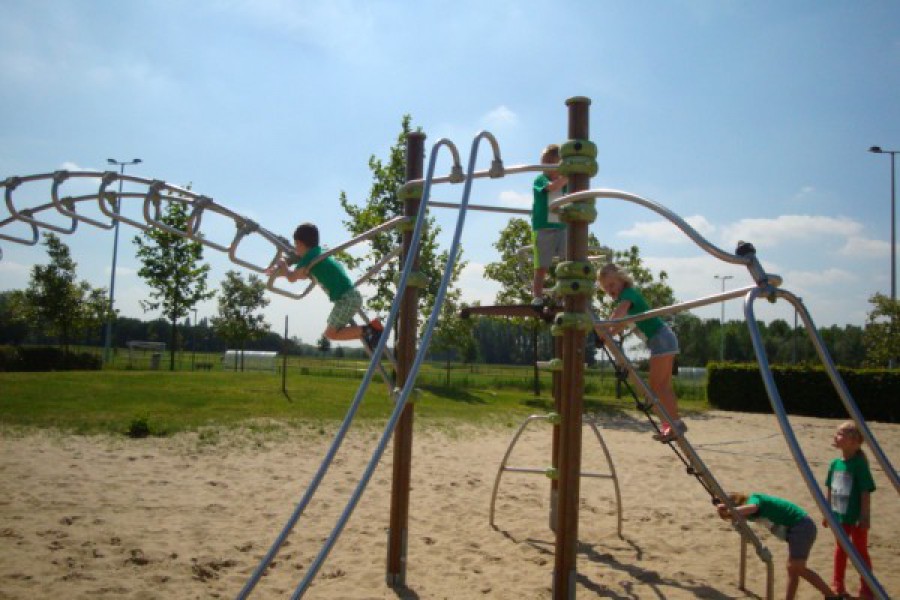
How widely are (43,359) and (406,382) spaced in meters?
25.7

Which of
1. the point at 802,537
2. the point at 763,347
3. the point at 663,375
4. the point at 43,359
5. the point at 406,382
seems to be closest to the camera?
the point at 763,347

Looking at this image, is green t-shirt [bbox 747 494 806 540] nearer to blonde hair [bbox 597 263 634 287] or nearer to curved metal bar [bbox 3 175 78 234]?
blonde hair [bbox 597 263 634 287]

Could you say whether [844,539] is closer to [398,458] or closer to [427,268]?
[398,458]

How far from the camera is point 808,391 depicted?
21.6 metres

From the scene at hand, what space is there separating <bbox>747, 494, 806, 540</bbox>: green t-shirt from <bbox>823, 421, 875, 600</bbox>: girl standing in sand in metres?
0.25

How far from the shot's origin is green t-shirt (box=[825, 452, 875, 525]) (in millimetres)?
4211

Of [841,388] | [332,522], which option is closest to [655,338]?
[841,388]

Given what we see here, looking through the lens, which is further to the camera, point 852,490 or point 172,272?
point 172,272

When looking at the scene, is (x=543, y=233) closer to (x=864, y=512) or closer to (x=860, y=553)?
(x=864, y=512)

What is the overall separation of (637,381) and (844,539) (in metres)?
2.04

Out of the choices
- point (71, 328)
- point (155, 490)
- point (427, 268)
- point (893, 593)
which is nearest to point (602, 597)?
point (893, 593)

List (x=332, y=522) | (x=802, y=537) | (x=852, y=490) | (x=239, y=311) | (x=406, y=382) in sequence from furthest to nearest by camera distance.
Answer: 1. (x=239, y=311)
2. (x=332, y=522)
3. (x=852, y=490)
4. (x=802, y=537)
5. (x=406, y=382)

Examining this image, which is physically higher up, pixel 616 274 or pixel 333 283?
pixel 616 274

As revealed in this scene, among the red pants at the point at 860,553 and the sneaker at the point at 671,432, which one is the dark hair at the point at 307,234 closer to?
the sneaker at the point at 671,432
